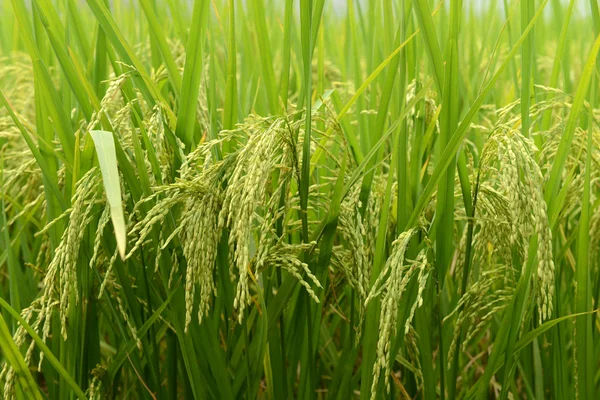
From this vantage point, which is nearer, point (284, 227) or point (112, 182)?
point (112, 182)

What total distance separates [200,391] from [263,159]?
47 cm

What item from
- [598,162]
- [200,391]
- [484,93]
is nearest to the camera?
[484,93]

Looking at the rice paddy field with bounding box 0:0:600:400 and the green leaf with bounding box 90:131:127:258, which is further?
the rice paddy field with bounding box 0:0:600:400

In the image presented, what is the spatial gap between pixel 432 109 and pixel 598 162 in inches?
12.8

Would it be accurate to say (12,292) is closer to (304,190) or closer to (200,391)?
(200,391)

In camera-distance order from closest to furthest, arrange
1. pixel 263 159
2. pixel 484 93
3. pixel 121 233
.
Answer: pixel 121 233 → pixel 263 159 → pixel 484 93

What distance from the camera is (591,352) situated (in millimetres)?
1271

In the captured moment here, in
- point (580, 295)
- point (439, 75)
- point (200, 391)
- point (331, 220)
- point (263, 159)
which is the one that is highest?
point (439, 75)

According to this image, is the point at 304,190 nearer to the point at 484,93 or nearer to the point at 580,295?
the point at 484,93

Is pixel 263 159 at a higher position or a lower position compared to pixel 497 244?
higher

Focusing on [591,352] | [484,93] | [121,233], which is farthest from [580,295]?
[121,233]

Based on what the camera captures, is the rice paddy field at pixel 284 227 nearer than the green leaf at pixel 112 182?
No

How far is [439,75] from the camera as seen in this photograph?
120 centimetres

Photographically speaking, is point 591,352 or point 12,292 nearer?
point 591,352
